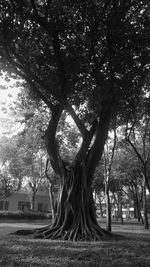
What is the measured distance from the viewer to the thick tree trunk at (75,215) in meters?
10.4

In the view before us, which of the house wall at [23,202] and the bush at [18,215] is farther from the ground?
the house wall at [23,202]

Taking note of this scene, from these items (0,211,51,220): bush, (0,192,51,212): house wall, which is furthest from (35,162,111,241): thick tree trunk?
(0,192,51,212): house wall

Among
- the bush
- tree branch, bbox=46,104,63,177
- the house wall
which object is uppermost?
tree branch, bbox=46,104,63,177

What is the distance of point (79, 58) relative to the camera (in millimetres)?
10797

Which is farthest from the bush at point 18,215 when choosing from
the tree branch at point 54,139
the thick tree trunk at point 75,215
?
the thick tree trunk at point 75,215

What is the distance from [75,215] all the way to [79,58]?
6393 mm

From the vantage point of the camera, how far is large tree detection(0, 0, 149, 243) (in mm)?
9539

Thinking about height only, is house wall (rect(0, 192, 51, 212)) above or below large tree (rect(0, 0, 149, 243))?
below

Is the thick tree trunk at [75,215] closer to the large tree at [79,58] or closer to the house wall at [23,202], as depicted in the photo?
the large tree at [79,58]

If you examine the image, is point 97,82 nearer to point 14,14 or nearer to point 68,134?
point 14,14

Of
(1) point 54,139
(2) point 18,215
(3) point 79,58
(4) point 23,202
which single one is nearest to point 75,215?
(1) point 54,139

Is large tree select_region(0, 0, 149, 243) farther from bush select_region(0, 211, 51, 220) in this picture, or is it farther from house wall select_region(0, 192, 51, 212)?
house wall select_region(0, 192, 51, 212)

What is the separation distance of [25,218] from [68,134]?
49.9 ft

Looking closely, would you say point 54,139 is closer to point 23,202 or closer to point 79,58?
point 79,58
